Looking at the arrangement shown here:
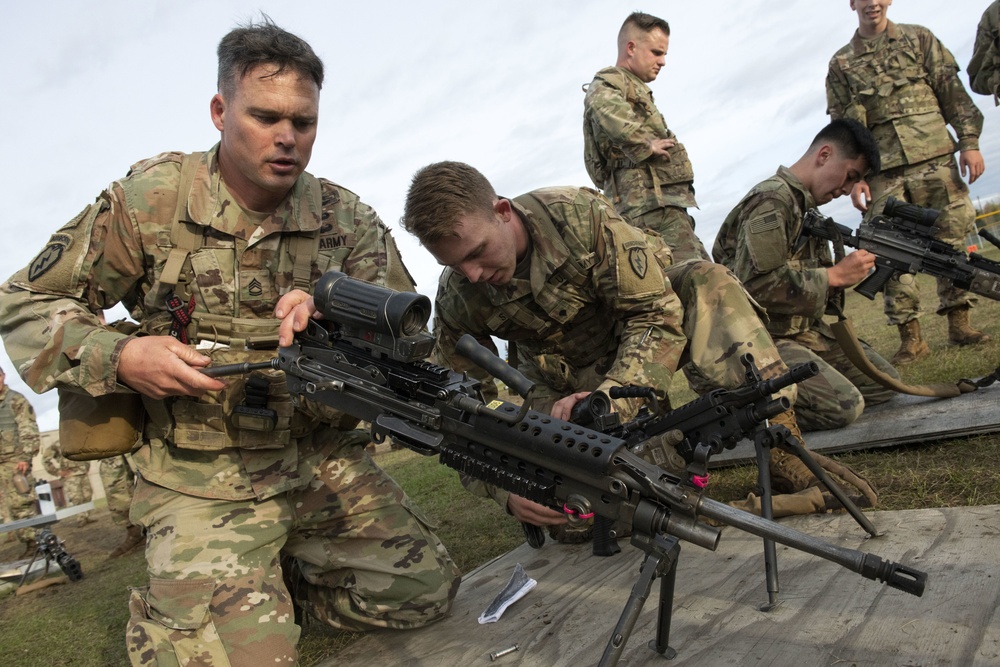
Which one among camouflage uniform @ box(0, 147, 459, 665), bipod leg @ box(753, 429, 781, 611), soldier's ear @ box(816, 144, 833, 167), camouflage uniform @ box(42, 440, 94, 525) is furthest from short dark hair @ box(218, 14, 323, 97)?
camouflage uniform @ box(42, 440, 94, 525)

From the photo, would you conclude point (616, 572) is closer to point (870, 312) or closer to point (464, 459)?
point (464, 459)

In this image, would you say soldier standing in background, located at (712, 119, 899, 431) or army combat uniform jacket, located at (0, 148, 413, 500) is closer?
army combat uniform jacket, located at (0, 148, 413, 500)

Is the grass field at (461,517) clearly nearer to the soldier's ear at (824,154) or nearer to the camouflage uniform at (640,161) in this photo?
the soldier's ear at (824,154)

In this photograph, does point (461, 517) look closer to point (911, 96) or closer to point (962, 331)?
point (962, 331)

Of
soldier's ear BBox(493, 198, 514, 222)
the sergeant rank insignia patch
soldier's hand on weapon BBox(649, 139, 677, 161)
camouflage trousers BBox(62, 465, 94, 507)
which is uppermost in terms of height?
Result: soldier's hand on weapon BBox(649, 139, 677, 161)

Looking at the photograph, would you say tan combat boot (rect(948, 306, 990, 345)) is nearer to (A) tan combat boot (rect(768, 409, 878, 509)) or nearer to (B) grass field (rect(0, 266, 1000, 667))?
(B) grass field (rect(0, 266, 1000, 667))

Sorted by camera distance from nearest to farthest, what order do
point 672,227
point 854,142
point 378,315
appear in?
point 378,315
point 854,142
point 672,227

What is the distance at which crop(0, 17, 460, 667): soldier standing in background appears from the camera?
9.95 ft

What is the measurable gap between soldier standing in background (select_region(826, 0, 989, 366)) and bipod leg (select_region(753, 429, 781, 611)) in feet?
15.9

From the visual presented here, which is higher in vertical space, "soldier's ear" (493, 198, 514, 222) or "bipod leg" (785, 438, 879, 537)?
"soldier's ear" (493, 198, 514, 222)

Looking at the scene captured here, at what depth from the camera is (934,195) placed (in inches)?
283

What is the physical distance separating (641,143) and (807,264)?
203cm

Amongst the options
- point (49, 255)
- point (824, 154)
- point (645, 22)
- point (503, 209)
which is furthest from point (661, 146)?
point (49, 255)

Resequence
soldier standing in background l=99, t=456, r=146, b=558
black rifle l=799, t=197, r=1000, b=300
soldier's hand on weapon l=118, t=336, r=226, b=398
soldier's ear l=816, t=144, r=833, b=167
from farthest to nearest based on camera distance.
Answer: soldier standing in background l=99, t=456, r=146, b=558
black rifle l=799, t=197, r=1000, b=300
soldier's ear l=816, t=144, r=833, b=167
soldier's hand on weapon l=118, t=336, r=226, b=398
